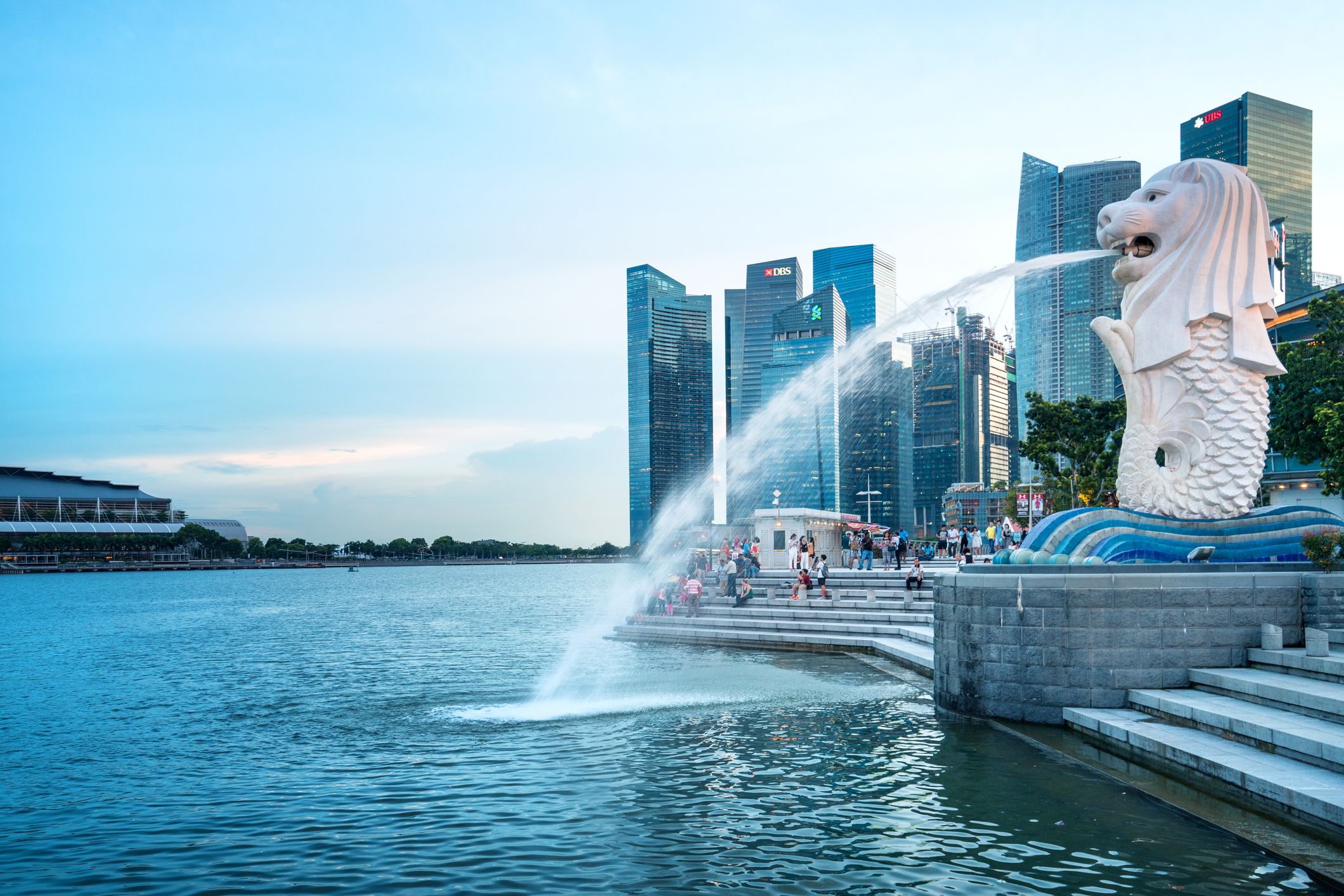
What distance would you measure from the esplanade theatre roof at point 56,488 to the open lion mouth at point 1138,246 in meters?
202

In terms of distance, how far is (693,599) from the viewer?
2942 centimetres

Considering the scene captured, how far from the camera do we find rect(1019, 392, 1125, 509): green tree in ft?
129

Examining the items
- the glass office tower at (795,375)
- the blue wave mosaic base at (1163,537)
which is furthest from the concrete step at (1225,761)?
the glass office tower at (795,375)

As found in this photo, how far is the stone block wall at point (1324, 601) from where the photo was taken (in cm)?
1280

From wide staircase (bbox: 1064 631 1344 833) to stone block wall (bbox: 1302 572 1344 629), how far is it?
0.44 m

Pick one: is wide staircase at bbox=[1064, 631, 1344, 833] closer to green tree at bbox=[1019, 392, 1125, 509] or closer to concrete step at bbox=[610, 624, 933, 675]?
concrete step at bbox=[610, 624, 933, 675]

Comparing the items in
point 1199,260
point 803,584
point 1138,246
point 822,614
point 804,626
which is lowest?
point 804,626

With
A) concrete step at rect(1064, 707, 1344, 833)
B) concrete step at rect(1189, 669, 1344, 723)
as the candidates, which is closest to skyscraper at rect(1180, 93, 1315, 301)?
concrete step at rect(1189, 669, 1344, 723)

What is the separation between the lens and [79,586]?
112 metres

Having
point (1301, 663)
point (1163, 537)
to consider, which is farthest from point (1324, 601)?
point (1163, 537)

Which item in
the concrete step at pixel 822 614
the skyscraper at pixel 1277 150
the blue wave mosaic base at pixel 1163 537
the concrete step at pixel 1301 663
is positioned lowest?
the concrete step at pixel 822 614

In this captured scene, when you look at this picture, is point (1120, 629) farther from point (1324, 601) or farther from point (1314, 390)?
point (1314, 390)

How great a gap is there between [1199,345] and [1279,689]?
6.50 meters

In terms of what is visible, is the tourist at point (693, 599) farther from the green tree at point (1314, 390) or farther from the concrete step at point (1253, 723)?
the green tree at point (1314, 390)
